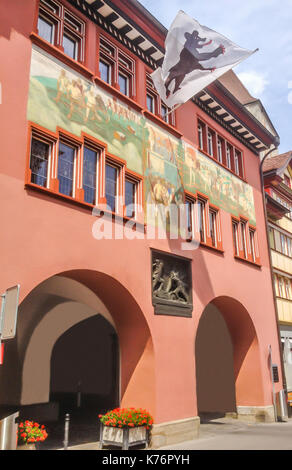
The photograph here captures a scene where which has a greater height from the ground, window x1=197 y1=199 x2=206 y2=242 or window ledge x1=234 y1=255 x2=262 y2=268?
window x1=197 y1=199 x2=206 y2=242

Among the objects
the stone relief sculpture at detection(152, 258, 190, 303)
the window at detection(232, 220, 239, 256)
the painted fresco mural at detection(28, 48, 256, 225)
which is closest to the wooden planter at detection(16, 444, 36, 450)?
the stone relief sculpture at detection(152, 258, 190, 303)

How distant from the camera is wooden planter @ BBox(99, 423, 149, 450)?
1086 centimetres

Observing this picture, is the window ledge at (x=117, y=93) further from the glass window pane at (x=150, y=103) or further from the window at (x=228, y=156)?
the window at (x=228, y=156)

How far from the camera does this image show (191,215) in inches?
626

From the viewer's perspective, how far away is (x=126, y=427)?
10.9m

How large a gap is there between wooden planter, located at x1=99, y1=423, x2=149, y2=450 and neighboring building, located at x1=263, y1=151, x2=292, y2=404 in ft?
38.4

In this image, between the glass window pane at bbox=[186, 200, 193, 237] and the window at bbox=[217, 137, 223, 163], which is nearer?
the glass window pane at bbox=[186, 200, 193, 237]

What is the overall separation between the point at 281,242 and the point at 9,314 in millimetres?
19896

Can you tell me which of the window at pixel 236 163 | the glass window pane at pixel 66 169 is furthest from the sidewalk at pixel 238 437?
the window at pixel 236 163

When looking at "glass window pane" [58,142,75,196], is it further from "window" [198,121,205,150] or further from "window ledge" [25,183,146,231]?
"window" [198,121,205,150]

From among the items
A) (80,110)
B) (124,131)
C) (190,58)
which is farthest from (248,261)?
(80,110)

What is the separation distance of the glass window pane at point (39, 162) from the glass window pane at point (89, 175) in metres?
1.32

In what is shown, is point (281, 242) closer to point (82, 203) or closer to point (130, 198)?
point (130, 198)
